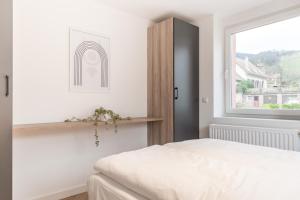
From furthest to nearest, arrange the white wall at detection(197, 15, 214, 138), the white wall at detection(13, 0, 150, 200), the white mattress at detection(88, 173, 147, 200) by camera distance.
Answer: the white wall at detection(197, 15, 214, 138)
the white wall at detection(13, 0, 150, 200)
the white mattress at detection(88, 173, 147, 200)

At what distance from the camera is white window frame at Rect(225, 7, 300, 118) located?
247 centimetres

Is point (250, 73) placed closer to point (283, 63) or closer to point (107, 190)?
point (283, 63)

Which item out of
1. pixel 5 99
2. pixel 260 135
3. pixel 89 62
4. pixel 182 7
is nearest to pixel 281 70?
pixel 260 135

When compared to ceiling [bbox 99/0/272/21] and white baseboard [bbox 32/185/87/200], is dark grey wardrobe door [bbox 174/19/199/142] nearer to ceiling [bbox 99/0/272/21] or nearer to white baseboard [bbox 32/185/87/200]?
ceiling [bbox 99/0/272/21]

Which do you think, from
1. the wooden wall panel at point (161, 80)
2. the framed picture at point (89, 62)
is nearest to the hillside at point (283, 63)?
the wooden wall panel at point (161, 80)

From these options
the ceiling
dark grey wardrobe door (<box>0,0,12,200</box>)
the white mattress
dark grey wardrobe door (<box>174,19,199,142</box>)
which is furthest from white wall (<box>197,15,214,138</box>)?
dark grey wardrobe door (<box>0,0,12,200</box>)

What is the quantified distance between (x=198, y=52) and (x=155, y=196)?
8.52 feet

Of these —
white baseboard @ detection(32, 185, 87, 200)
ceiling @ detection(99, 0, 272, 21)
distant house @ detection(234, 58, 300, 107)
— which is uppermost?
ceiling @ detection(99, 0, 272, 21)

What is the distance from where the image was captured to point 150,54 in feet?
10.2

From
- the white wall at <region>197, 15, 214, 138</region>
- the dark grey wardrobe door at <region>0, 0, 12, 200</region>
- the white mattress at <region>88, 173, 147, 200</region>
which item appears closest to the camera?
the white mattress at <region>88, 173, 147, 200</region>

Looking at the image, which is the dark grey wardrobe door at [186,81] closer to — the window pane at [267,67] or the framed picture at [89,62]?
the window pane at [267,67]

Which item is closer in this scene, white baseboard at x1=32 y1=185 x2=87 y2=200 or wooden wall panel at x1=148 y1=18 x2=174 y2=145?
white baseboard at x1=32 y1=185 x2=87 y2=200

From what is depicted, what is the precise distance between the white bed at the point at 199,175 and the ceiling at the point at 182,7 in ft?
6.20

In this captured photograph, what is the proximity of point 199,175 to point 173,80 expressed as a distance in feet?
6.10
